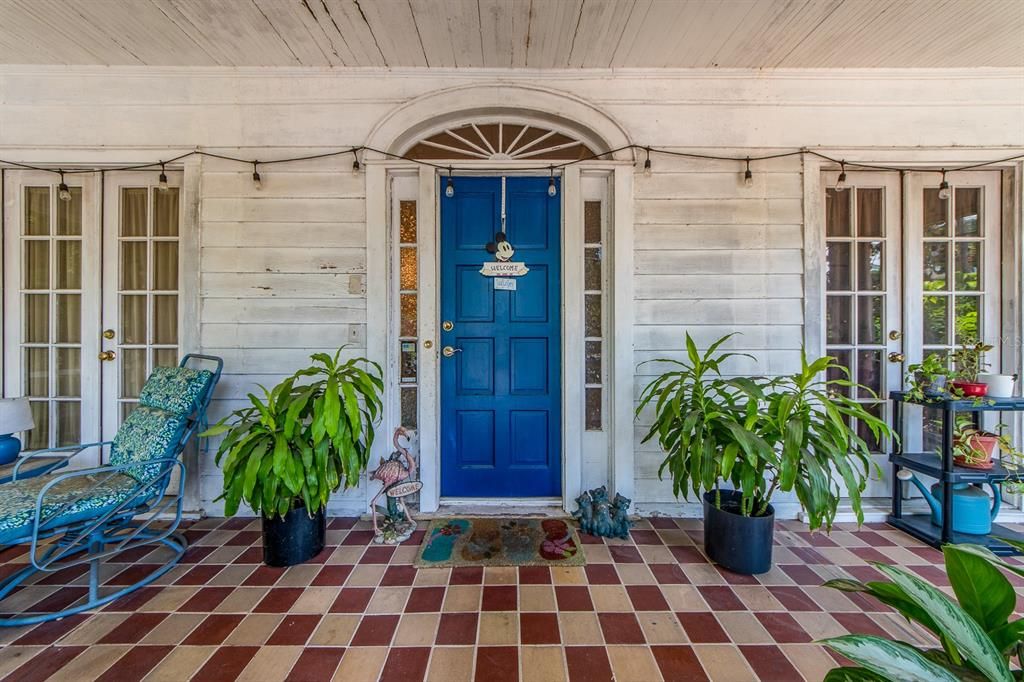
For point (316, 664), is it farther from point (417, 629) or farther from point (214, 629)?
point (214, 629)

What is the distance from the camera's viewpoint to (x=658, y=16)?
2.32 metres

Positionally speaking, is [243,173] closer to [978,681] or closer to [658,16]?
[658,16]

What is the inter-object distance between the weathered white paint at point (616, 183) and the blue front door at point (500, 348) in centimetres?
43

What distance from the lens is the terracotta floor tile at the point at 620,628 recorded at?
1717 mm

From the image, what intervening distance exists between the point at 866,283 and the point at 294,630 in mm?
3747

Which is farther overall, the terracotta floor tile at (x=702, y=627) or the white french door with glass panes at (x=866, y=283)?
the white french door with glass panes at (x=866, y=283)

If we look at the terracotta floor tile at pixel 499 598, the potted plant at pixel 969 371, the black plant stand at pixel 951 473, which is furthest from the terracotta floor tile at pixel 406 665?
the potted plant at pixel 969 371

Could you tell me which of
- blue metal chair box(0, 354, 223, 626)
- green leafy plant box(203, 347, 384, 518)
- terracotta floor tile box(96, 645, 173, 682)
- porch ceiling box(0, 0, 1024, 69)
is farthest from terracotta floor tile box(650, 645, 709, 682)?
porch ceiling box(0, 0, 1024, 69)

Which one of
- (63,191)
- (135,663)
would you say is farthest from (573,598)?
(63,191)

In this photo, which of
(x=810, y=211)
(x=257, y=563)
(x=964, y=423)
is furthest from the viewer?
(x=810, y=211)

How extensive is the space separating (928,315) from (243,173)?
4553 millimetres

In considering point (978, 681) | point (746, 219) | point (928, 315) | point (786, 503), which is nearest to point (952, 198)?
point (928, 315)

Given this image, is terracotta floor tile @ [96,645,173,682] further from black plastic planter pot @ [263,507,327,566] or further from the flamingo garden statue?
the flamingo garden statue

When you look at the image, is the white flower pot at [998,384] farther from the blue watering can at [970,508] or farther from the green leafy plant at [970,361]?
the blue watering can at [970,508]
